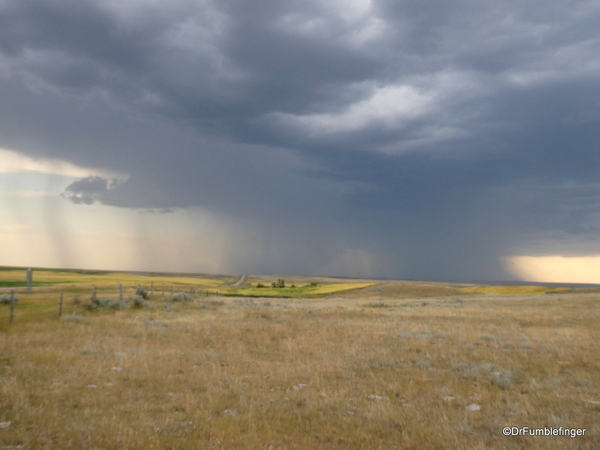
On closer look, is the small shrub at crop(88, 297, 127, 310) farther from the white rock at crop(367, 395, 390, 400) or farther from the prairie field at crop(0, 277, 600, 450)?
the white rock at crop(367, 395, 390, 400)

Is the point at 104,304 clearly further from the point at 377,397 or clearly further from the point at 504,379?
the point at 504,379

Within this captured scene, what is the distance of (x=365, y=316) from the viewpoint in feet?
103

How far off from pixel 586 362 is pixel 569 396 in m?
4.80

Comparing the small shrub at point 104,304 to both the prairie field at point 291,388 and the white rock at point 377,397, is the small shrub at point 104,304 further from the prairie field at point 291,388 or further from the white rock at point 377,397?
the white rock at point 377,397

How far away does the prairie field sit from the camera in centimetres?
759

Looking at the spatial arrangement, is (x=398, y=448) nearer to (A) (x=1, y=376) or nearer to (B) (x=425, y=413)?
(B) (x=425, y=413)

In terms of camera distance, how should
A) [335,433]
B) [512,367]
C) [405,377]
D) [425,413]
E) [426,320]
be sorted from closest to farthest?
[335,433] < [425,413] < [405,377] < [512,367] < [426,320]

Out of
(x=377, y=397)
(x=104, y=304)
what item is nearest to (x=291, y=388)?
(x=377, y=397)

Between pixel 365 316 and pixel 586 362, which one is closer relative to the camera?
pixel 586 362

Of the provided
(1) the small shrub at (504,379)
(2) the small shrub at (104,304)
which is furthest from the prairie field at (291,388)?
(2) the small shrub at (104,304)

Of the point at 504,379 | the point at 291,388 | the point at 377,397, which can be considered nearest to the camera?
the point at 377,397

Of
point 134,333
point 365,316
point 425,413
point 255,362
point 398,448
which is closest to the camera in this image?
point 398,448

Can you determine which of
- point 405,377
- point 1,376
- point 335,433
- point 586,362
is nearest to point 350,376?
point 405,377

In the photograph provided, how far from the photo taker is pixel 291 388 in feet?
37.6
